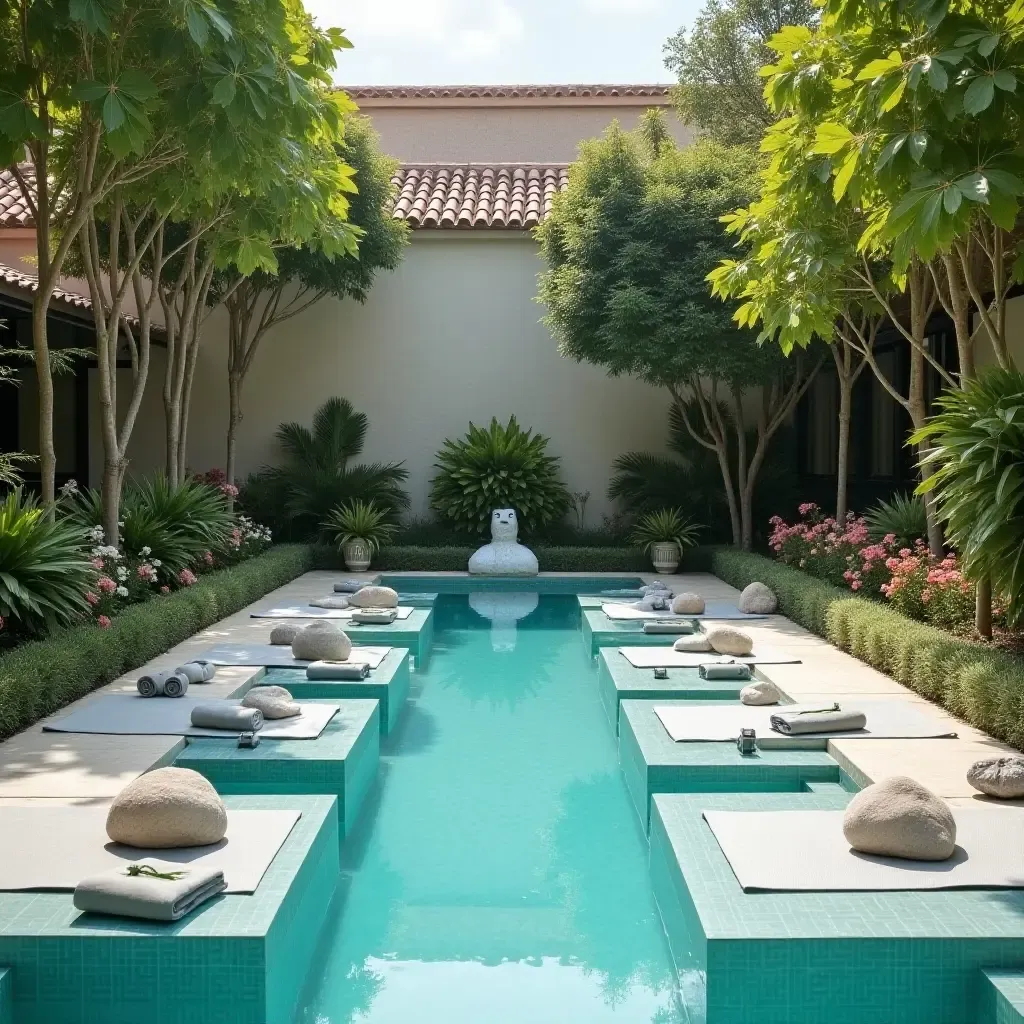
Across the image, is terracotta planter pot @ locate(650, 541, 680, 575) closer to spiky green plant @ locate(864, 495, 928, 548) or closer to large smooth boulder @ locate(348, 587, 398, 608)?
spiky green plant @ locate(864, 495, 928, 548)

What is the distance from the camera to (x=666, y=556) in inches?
672

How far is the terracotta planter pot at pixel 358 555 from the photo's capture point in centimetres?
1709

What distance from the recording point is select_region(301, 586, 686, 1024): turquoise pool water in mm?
4566

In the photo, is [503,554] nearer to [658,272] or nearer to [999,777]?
[658,272]

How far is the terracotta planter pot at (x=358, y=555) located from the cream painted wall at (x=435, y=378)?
8.83ft

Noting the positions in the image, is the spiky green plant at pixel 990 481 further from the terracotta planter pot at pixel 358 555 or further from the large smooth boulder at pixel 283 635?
the terracotta planter pot at pixel 358 555

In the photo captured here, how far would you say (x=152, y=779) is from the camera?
16.0 ft

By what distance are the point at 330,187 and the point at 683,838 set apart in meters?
7.50

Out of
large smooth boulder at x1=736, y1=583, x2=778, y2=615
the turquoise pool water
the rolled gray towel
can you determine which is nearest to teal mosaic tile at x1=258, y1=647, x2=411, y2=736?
the turquoise pool water

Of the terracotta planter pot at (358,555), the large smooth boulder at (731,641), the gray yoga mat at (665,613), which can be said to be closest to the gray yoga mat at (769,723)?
the large smooth boulder at (731,641)

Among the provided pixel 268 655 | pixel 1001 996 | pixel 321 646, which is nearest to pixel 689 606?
pixel 321 646

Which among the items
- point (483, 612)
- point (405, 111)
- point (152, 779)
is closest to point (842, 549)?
point (483, 612)

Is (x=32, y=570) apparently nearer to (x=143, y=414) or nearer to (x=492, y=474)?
(x=492, y=474)

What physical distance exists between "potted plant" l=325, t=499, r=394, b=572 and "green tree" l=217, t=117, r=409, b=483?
1.75 meters
